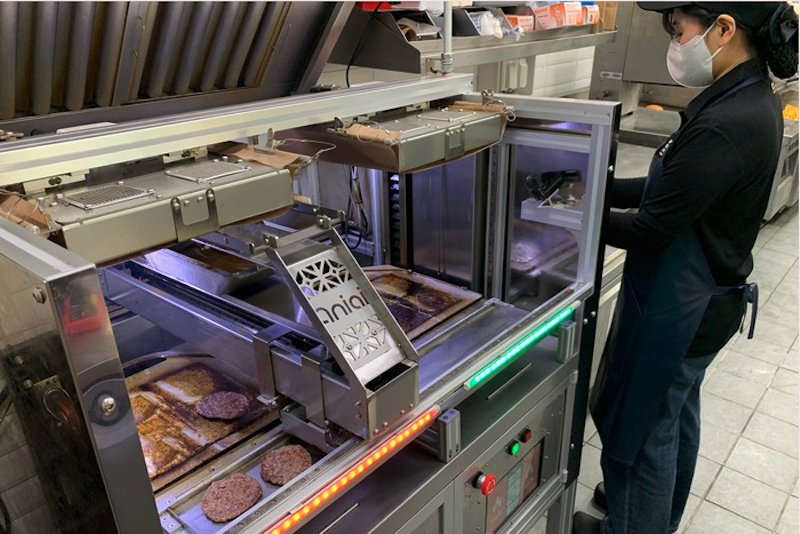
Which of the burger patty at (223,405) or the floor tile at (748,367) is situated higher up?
the burger patty at (223,405)

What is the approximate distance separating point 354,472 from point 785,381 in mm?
2784

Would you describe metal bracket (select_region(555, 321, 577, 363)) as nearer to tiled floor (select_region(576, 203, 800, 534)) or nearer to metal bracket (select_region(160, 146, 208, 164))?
tiled floor (select_region(576, 203, 800, 534))

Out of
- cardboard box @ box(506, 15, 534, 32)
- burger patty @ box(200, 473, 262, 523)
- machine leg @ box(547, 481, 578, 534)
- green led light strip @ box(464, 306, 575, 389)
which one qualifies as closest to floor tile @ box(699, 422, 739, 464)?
machine leg @ box(547, 481, 578, 534)

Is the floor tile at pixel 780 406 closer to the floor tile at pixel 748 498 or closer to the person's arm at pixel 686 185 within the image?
the floor tile at pixel 748 498

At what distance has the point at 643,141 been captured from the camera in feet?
11.4

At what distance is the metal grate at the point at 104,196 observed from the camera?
0.87 meters

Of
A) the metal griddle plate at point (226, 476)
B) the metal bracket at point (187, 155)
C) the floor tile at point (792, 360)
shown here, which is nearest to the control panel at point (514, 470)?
the metal griddle plate at point (226, 476)

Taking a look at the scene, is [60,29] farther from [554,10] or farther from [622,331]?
[554,10]

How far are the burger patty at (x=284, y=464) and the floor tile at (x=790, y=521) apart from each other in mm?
1911

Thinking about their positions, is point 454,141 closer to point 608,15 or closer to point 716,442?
point 716,442

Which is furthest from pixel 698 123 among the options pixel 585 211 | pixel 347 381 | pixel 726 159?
pixel 347 381

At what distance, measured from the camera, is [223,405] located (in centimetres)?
132

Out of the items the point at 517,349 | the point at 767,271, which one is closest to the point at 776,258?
the point at 767,271

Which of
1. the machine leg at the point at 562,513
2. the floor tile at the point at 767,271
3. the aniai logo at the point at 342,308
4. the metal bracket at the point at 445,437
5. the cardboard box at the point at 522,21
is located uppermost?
the cardboard box at the point at 522,21
